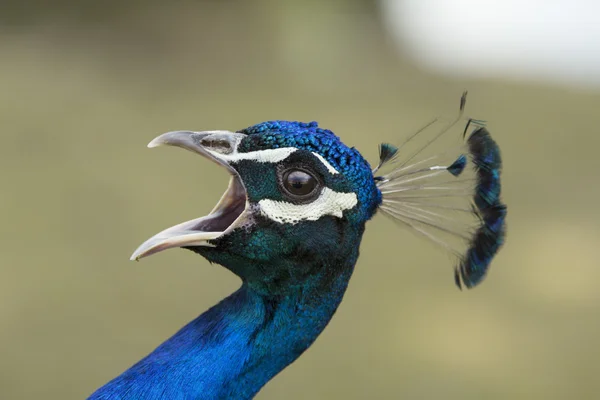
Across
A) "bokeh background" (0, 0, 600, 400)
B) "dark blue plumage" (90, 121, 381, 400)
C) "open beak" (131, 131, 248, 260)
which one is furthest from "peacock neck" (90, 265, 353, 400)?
"bokeh background" (0, 0, 600, 400)

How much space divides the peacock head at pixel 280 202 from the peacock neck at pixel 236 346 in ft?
0.11

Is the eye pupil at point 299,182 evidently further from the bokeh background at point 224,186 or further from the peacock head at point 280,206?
the bokeh background at point 224,186

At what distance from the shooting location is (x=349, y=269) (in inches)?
45.0

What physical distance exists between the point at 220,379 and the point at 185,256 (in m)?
2.68

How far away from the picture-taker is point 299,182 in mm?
1063

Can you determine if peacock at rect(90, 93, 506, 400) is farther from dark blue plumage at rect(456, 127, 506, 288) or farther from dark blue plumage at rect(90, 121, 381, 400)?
dark blue plumage at rect(456, 127, 506, 288)

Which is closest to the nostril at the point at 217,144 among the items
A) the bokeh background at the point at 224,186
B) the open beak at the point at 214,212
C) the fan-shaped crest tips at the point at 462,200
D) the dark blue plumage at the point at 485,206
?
the open beak at the point at 214,212

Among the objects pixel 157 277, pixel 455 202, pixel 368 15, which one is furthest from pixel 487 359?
pixel 368 15

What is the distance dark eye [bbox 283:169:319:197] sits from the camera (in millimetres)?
1060

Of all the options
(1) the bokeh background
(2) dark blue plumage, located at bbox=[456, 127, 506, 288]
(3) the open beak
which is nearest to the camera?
(3) the open beak

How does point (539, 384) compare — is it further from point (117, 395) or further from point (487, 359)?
point (117, 395)

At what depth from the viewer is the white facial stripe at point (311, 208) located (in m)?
1.05

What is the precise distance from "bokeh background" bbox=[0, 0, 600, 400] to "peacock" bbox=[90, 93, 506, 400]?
170 cm

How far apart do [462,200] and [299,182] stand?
1.14 feet
